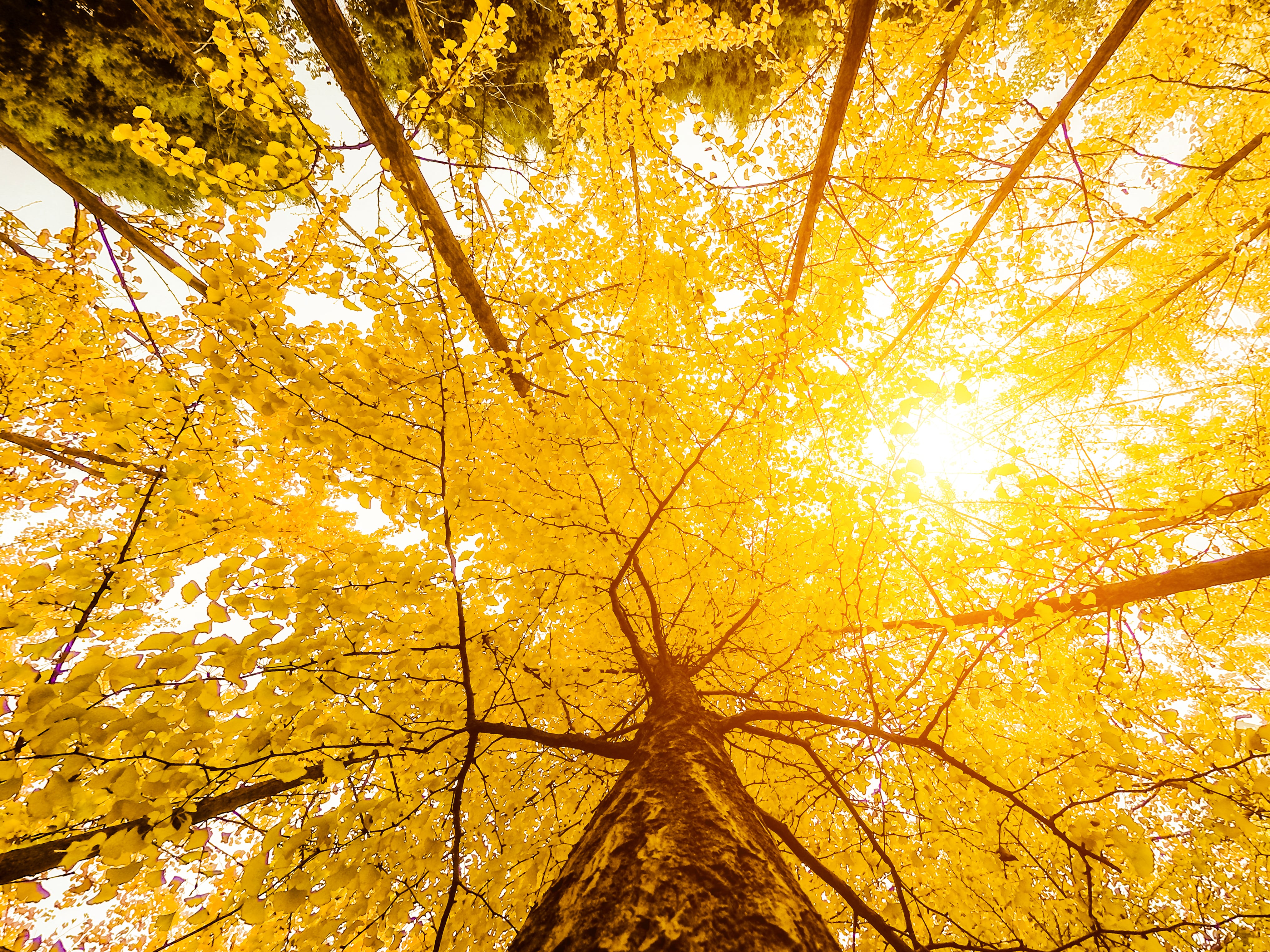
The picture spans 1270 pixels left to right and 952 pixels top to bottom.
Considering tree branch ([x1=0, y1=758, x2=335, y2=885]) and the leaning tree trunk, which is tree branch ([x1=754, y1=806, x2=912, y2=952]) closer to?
the leaning tree trunk

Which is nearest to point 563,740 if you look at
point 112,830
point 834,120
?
point 112,830

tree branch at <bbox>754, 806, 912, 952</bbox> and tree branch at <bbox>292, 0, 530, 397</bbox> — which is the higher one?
tree branch at <bbox>292, 0, 530, 397</bbox>

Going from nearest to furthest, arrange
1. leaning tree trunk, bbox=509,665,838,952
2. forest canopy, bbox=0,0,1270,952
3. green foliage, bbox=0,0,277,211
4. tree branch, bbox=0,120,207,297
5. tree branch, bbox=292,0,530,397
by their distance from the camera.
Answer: leaning tree trunk, bbox=509,665,838,952, forest canopy, bbox=0,0,1270,952, tree branch, bbox=292,0,530,397, tree branch, bbox=0,120,207,297, green foliage, bbox=0,0,277,211

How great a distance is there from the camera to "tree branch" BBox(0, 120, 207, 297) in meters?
2.85

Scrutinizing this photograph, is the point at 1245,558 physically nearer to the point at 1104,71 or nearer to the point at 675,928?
the point at 675,928

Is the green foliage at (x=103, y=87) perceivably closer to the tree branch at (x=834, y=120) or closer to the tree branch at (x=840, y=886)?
the tree branch at (x=834, y=120)

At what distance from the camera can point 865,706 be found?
3.45 m

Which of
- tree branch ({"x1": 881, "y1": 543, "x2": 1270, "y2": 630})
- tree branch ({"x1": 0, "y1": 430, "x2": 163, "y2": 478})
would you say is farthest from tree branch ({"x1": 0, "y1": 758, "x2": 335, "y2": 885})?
tree branch ({"x1": 881, "y1": 543, "x2": 1270, "y2": 630})

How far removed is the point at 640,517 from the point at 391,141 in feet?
10.1

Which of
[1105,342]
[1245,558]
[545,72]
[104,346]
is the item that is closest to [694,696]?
[1245,558]

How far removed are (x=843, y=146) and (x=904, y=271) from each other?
1.44 m

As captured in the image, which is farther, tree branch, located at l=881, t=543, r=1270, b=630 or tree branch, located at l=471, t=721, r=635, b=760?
tree branch, located at l=881, t=543, r=1270, b=630

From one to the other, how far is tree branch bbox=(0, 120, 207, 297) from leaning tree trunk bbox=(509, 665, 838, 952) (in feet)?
11.7

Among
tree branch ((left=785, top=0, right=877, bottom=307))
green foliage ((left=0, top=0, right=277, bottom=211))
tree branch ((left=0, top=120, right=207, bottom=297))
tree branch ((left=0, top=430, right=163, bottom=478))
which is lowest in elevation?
tree branch ((left=0, top=430, right=163, bottom=478))
